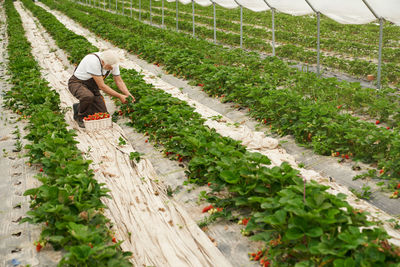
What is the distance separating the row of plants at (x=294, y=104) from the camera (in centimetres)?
442

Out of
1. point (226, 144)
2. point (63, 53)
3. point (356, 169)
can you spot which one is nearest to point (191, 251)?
point (226, 144)

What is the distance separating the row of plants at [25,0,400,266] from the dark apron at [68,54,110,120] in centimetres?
146

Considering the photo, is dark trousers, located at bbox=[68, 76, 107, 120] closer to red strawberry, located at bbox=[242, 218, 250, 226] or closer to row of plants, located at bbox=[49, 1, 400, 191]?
row of plants, located at bbox=[49, 1, 400, 191]

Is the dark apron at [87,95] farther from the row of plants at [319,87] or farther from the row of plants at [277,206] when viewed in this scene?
the row of plants at [319,87]

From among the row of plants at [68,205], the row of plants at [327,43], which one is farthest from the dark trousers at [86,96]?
the row of plants at [327,43]

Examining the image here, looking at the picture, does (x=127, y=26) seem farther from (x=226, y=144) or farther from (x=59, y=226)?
(x=59, y=226)

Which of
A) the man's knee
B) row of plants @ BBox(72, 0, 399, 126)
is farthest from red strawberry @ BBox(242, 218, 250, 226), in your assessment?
the man's knee

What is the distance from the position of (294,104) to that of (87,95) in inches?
127

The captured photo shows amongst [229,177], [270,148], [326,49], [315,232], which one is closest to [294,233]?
[315,232]

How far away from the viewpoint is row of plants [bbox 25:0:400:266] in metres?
2.58

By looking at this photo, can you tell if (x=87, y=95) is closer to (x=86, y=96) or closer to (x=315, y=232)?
(x=86, y=96)

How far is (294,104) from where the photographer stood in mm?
5684

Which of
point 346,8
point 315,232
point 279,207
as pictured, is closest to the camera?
point 315,232

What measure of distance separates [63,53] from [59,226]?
10421 millimetres
